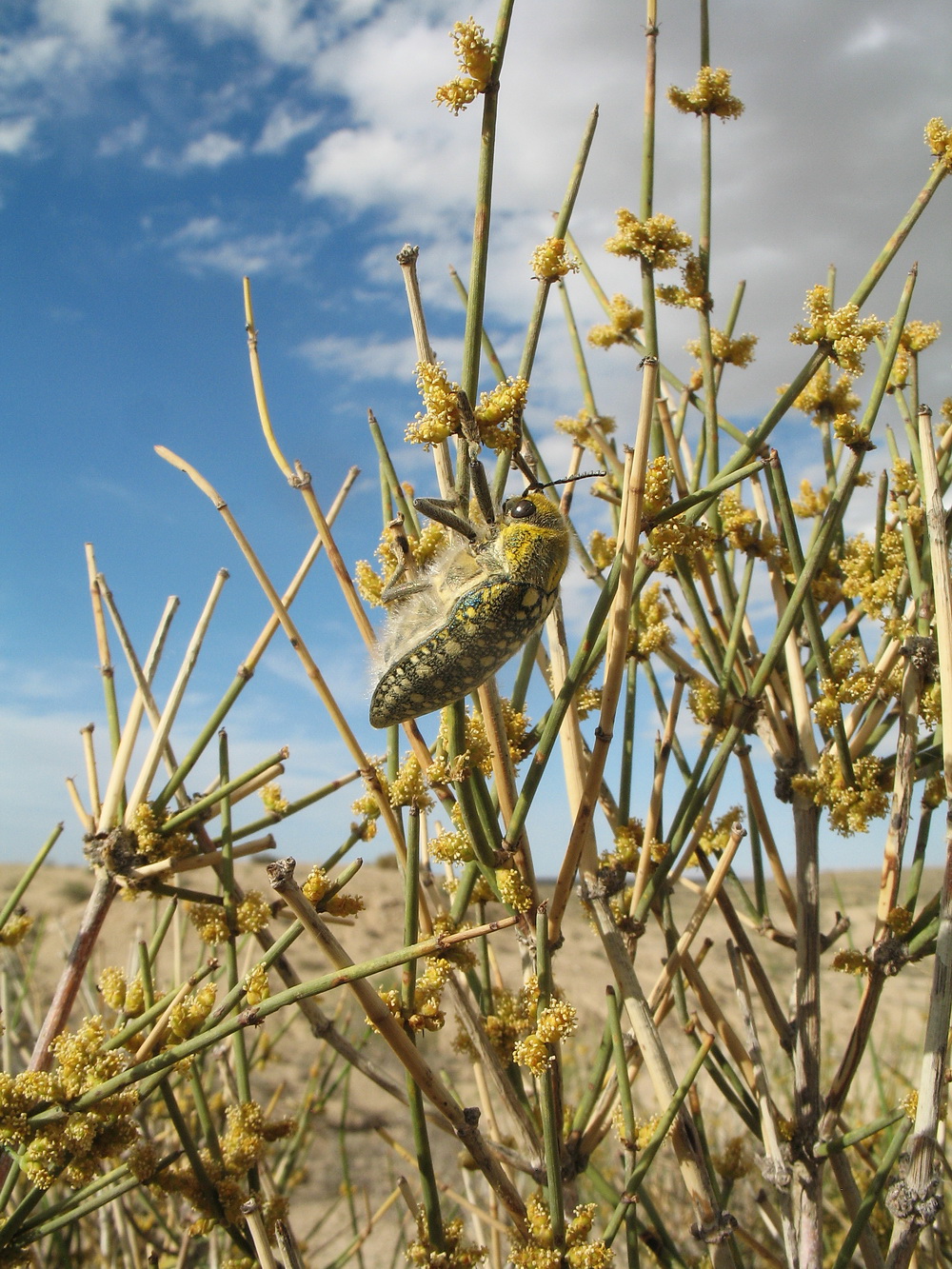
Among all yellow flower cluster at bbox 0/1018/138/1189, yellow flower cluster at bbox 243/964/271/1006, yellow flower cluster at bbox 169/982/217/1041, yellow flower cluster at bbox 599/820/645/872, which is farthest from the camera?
yellow flower cluster at bbox 599/820/645/872

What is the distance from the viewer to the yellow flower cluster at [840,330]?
4.53 ft

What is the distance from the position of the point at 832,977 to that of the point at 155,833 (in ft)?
48.1

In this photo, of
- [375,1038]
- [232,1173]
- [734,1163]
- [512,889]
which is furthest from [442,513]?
[375,1038]

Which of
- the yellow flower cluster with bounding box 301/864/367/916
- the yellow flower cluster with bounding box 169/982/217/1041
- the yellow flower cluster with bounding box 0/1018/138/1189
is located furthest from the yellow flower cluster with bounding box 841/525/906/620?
the yellow flower cluster with bounding box 0/1018/138/1189

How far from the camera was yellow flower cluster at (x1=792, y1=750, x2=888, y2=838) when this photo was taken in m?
1.61

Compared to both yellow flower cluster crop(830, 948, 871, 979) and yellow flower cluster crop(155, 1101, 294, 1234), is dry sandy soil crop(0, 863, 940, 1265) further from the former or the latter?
yellow flower cluster crop(830, 948, 871, 979)

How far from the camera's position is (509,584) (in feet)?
5.21

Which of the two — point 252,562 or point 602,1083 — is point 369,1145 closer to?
point 602,1083

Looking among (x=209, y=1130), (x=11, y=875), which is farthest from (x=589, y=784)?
(x=11, y=875)

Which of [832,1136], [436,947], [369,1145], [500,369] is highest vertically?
[500,369]

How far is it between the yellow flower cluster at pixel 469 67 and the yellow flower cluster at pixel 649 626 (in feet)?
2.97

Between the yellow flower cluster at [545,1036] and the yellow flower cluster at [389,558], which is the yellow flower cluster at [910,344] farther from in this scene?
the yellow flower cluster at [545,1036]

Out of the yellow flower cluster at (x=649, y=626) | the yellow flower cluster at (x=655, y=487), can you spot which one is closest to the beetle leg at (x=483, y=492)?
the yellow flower cluster at (x=655, y=487)

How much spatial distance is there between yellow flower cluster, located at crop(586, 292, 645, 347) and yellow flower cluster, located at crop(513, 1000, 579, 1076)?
144 centimetres
